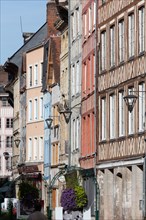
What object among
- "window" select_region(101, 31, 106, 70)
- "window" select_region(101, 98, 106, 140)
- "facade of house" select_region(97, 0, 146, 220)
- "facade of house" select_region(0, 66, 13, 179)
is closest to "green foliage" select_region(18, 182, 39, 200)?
"facade of house" select_region(97, 0, 146, 220)

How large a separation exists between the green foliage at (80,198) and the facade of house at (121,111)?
292 centimetres

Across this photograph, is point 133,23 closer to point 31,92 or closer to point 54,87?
point 54,87

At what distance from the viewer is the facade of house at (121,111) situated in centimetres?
4425

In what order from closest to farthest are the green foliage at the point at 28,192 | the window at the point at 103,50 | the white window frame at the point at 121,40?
1. the white window frame at the point at 121,40
2. the window at the point at 103,50
3. the green foliage at the point at 28,192

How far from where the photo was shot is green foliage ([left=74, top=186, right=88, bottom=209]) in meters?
54.7

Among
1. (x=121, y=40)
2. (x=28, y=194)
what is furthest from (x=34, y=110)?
(x=121, y=40)

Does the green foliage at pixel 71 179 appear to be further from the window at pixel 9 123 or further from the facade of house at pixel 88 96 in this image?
the window at pixel 9 123

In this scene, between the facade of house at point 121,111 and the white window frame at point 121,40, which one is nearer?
the facade of house at point 121,111

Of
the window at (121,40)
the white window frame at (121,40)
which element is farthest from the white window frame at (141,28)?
the window at (121,40)

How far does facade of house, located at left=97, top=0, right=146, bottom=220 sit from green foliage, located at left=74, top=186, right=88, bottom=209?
2.92m

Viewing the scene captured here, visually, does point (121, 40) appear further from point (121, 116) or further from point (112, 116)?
point (112, 116)

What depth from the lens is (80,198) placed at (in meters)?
55.2

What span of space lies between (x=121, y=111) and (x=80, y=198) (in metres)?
8.87

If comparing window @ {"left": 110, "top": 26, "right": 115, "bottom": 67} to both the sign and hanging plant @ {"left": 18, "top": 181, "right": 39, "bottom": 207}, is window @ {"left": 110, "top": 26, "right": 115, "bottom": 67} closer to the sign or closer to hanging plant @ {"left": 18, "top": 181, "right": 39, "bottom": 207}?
hanging plant @ {"left": 18, "top": 181, "right": 39, "bottom": 207}
